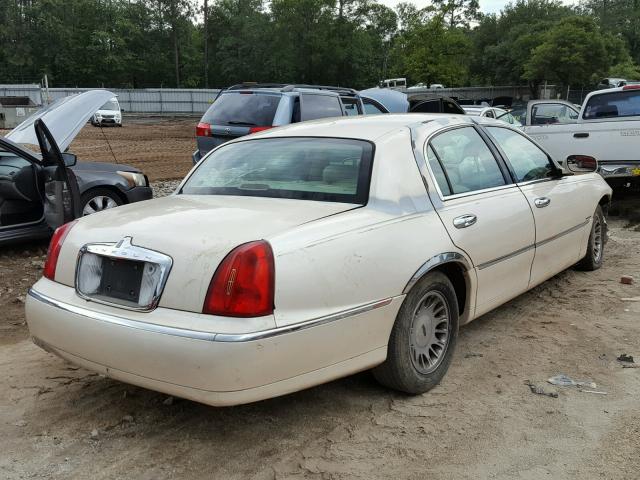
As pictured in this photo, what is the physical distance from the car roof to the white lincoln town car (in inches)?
0.7

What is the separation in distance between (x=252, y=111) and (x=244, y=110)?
14cm

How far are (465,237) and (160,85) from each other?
2691 inches

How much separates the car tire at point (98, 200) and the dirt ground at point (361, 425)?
2.78 meters

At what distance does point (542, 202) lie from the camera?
4.60m

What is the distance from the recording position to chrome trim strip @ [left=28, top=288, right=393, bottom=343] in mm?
2666

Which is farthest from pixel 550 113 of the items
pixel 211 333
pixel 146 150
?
pixel 146 150

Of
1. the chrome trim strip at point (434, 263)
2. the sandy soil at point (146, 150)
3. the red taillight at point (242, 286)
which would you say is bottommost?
the sandy soil at point (146, 150)

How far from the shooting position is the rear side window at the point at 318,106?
9531 millimetres

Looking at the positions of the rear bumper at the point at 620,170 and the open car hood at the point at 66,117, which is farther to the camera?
the rear bumper at the point at 620,170

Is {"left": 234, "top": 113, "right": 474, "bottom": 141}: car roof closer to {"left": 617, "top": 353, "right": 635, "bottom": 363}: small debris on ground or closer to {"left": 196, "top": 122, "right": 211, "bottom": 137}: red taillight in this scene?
{"left": 617, "top": 353, "right": 635, "bottom": 363}: small debris on ground

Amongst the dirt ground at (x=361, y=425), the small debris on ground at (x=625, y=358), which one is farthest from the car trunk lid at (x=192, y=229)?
the small debris on ground at (x=625, y=358)

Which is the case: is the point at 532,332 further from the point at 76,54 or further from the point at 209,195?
the point at 76,54

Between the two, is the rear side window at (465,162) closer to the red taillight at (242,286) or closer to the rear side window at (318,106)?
→ the red taillight at (242,286)

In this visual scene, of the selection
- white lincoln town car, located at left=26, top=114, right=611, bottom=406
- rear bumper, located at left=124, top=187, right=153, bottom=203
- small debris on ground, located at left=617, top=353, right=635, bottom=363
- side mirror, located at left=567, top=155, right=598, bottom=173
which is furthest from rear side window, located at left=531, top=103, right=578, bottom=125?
small debris on ground, located at left=617, top=353, right=635, bottom=363
